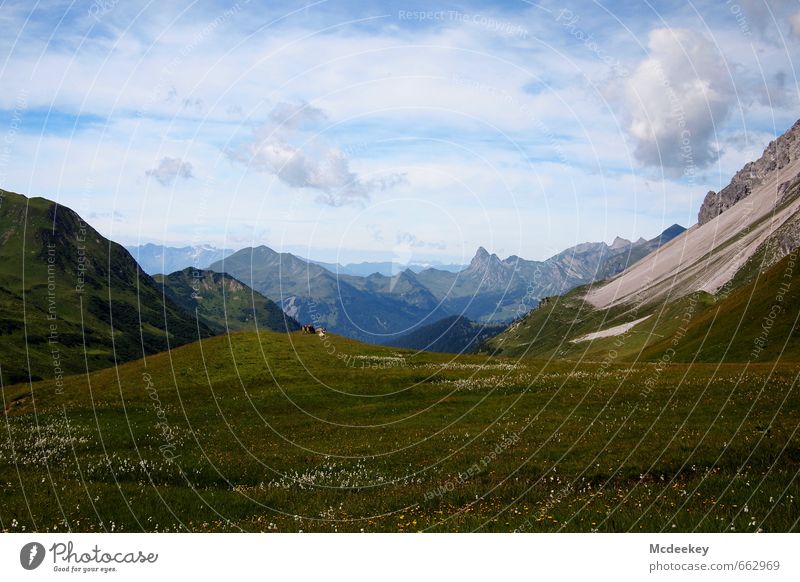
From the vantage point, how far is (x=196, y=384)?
56594 millimetres

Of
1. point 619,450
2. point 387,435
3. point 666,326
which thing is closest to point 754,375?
point 619,450

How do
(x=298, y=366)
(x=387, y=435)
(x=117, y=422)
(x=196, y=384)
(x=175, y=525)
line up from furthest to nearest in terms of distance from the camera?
(x=298, y=366) < (x=196, y=384) < (x=117, y=422) < (x=387, y=435) < (x=175, y=525)

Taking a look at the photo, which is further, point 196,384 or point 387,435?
point 196,384

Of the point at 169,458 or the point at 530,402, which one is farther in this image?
the point at 530,402

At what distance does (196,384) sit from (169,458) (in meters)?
30.3

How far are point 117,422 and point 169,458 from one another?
1623cm

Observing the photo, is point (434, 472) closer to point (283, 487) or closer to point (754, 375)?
point (283, 487)

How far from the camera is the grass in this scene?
15.8m

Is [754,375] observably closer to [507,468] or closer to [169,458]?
[507,468]

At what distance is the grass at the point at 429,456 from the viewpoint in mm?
15781

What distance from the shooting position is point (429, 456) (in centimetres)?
2592

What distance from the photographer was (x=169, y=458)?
27.6m

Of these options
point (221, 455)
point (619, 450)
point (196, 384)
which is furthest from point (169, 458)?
point (196, 384)

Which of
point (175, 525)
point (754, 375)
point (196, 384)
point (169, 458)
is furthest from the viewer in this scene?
point (196, 384)
